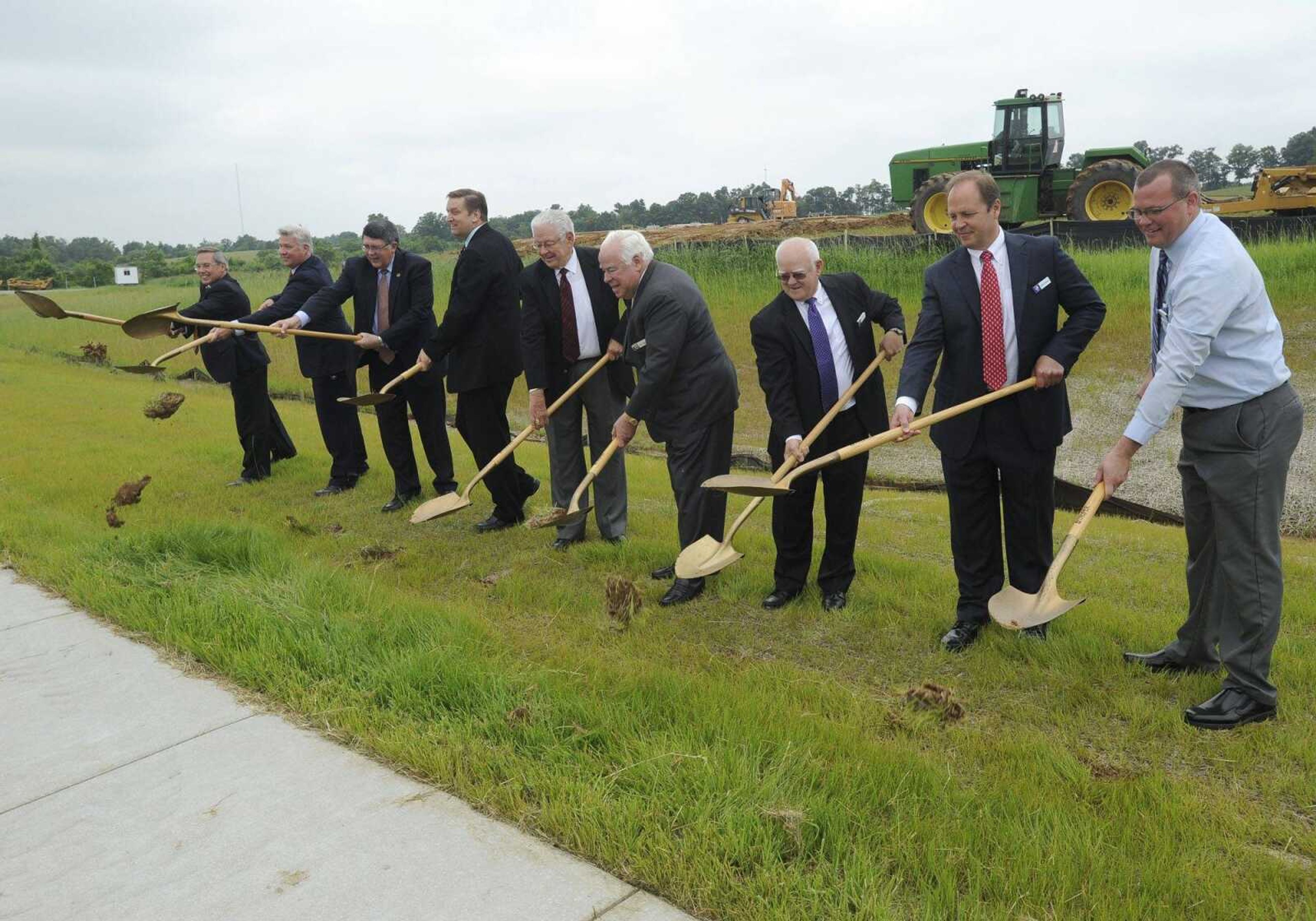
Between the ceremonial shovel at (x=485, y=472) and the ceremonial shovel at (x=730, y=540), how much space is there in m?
1.77

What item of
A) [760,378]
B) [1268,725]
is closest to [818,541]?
[760,378]

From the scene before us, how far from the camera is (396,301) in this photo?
8.08m

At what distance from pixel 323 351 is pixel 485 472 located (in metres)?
2.78

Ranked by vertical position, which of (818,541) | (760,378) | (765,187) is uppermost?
(765,187)

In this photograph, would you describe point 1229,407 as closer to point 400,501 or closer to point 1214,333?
point 1214,333

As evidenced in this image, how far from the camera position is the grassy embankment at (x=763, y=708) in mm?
2857

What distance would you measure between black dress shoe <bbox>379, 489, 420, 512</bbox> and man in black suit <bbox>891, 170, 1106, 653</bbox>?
460 cm

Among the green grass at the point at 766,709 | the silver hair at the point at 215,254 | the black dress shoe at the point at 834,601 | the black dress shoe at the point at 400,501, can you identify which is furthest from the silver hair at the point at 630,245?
the silver hair at the point at 215,254

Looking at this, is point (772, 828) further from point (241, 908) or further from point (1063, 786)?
point (241, 908)

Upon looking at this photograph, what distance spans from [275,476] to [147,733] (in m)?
5.74

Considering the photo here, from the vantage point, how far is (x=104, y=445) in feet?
34.4

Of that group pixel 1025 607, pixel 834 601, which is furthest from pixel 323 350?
pixel 1025 607

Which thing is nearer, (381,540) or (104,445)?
(381,540)

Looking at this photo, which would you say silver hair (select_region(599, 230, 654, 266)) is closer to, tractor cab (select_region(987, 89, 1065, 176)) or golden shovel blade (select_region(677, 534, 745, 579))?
golden shovel blade (select_region(677, 534, 745, 579))
